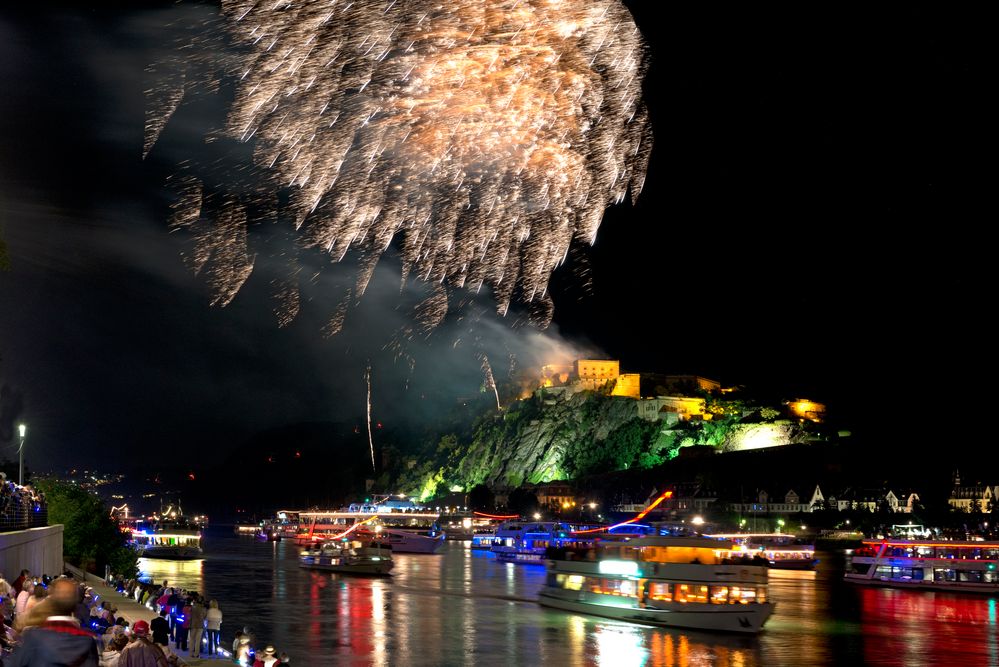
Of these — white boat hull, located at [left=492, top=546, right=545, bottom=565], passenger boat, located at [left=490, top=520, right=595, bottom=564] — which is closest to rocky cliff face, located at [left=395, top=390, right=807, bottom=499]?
passenger boat, located at [left=490, top=520, right=595, bottom=564]

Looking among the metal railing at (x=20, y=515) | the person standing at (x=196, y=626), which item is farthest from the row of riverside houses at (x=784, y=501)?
the person standing at (x=196, y=626)

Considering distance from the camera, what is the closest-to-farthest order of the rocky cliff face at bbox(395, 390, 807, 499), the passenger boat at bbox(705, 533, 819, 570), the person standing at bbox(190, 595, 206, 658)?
the person standing at bbox(190, 595, 206, 658), the passenger boat at bbox(705, 533, 819, 570), the rocky cliff face at bbox(395, 390, 807, 499)

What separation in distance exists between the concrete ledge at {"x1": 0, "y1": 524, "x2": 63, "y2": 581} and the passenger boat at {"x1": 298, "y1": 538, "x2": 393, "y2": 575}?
3389cm

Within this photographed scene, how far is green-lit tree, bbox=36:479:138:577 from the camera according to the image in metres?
41.9

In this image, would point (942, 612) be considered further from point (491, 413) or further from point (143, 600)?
point (491, 413)

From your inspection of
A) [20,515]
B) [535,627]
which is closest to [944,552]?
[535,627]

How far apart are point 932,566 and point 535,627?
31.9 metres

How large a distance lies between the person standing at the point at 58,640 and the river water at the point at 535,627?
22.2m

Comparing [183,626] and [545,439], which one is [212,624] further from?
[545,439]

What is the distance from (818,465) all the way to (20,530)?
122009mm

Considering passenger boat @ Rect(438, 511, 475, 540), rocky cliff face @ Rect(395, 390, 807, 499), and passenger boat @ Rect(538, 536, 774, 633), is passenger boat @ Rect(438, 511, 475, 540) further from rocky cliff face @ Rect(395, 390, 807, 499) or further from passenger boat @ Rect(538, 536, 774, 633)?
passenger boat @ Rect(538, 536, 774, 633)

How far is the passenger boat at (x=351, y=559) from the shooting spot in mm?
63250

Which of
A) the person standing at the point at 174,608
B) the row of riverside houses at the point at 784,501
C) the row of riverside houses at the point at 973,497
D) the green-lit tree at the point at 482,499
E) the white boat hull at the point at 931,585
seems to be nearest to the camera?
the person standing at the point at 174,608

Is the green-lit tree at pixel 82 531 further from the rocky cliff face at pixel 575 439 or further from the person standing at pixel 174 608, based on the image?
the rocky cliff face at pixel 575 439
